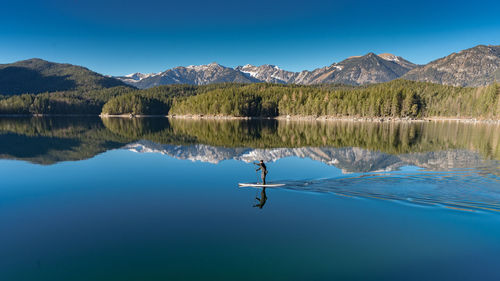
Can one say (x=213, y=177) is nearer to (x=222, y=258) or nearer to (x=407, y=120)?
(x=222, y=258)

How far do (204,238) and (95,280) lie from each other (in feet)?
17.6

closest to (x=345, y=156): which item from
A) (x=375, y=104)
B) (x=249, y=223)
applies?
(x=249, y=223)

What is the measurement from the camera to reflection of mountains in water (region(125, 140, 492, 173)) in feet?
113

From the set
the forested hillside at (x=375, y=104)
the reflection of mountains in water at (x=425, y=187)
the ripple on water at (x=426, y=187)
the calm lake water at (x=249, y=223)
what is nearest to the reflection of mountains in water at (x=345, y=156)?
the calm lake water at (x=249, y=223)

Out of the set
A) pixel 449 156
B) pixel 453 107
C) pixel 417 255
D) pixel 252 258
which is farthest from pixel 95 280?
pixel 453 107

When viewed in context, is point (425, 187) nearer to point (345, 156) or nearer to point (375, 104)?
point (345, 156)

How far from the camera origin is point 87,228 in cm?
1650

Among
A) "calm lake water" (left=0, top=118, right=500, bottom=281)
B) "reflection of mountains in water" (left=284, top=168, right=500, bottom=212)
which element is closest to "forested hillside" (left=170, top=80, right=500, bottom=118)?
"calm lake water" (left=0, top=118, right=500, bottom=281)

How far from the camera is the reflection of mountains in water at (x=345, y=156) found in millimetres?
34594

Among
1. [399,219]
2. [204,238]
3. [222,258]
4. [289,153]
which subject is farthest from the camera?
[289,153]

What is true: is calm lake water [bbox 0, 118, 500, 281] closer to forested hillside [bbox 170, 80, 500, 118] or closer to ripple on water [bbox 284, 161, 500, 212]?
ripple on water [bbox 284, 161, 500, 212]

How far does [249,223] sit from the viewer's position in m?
A: 17.3

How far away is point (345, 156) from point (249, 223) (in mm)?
28873

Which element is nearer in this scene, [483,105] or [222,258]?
[222,258]
